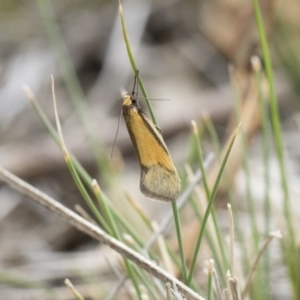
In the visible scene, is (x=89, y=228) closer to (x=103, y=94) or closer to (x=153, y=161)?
(x=153, y=161)

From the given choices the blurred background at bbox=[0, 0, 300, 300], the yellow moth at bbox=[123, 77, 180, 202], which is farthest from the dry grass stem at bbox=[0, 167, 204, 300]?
the blurred background at bbox=[0, 0, 300, 300]

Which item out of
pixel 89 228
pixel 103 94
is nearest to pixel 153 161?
pixel 89 228

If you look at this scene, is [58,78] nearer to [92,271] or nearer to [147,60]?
[147,60]

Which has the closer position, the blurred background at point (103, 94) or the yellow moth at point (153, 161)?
the yellow moth at point (153, 161)

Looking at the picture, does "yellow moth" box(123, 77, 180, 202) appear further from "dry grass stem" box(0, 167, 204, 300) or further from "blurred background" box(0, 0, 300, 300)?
"blurred background" box(0, 0, 300, 300)

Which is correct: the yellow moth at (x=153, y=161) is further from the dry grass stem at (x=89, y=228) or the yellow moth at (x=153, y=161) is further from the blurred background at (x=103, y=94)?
the blurred background at (x=103, y=94)

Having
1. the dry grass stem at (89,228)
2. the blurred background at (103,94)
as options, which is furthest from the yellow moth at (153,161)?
the blurred background at (103,94)

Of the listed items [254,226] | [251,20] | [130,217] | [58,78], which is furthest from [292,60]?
[58,78]

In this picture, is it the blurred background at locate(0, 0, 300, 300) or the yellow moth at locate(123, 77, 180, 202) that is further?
the blurred background at locate(0, 0, 300, 300)

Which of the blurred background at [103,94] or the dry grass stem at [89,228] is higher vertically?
the dry grass stem at [89,228]
